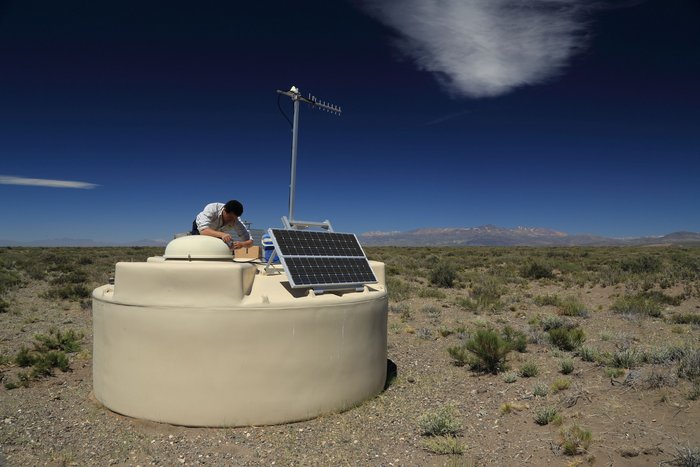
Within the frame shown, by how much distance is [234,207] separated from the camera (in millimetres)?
7645

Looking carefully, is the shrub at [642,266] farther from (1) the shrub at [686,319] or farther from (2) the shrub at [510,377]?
(2) the shrub at [510,377]

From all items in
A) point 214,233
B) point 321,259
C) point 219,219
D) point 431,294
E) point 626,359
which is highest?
point 219,219

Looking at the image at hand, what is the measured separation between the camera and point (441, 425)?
20.5 feet

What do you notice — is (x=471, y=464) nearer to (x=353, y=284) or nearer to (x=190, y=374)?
(x=353, y=284)

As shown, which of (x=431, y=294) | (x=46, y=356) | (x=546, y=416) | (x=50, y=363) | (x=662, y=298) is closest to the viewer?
(x=546, y=416)

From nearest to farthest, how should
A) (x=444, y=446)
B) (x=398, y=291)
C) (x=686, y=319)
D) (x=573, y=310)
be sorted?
(x=444, y=446) → (x=686, y=319) → (x=573, y=310) → (x=398, y=291)

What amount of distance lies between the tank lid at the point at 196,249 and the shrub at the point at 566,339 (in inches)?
298

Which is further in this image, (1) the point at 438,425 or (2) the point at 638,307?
(2) the point at 638,307

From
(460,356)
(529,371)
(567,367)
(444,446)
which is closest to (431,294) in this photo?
(460,356)

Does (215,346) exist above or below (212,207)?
below

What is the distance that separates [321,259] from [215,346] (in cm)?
227

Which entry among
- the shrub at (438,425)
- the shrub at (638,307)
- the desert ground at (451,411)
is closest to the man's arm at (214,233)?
the desert ground at (451,411)

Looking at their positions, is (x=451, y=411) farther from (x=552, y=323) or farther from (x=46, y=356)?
(x=46, y=356)

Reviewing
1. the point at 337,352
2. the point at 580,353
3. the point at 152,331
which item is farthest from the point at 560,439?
the point at 152,331
